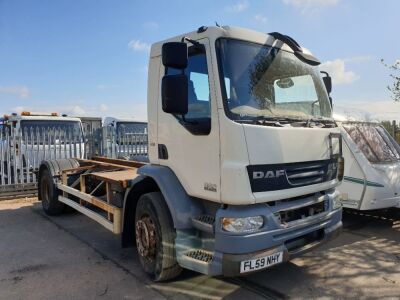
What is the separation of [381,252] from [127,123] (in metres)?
10.7

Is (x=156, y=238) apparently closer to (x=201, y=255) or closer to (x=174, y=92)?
(x=201, y=255)

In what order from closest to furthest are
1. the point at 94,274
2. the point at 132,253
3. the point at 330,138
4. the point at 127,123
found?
the point at 330,138, the point at 94,274, the point at 132,253, the point at 127,123

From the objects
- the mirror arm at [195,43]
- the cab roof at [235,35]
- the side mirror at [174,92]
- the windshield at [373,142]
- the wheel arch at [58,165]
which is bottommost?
the wheel arch at [58,165]

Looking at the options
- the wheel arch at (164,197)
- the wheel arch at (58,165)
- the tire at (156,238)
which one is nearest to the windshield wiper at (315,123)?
the wheel arch at (164,197)

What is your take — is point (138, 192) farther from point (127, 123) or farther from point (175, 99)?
point (127, 123)

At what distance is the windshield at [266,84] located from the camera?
3.76 metres

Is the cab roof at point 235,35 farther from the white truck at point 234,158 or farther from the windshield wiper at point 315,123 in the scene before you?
the windshield wiper at point 315,123

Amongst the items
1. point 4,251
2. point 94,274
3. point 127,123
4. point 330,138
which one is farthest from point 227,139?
point 127,123

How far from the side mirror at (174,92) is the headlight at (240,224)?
1161 mm

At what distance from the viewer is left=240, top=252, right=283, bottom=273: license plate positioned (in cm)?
353

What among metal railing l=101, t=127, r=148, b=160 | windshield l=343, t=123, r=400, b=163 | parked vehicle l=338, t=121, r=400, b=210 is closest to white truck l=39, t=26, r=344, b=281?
parked vehicle l=338, t=121, r=400, b=210

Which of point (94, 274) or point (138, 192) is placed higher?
point (138, 192)

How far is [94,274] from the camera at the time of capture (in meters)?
4.69

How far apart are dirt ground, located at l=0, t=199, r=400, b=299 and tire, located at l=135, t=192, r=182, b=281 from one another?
0.18m
